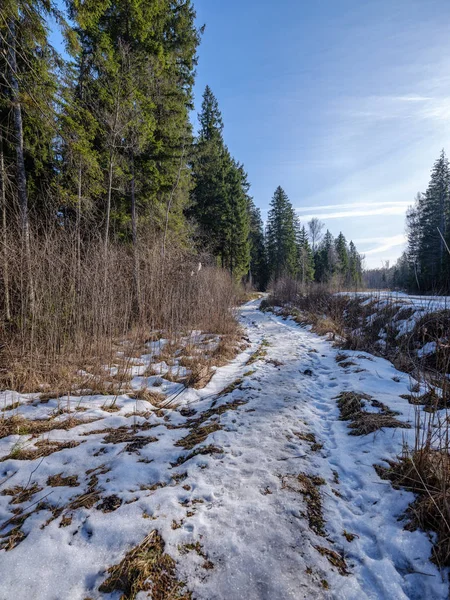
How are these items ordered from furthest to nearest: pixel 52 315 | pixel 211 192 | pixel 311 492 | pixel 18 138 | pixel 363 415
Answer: pixel 211 192
pixel 18 138
pixel 52 315
pixel 363 415
pixel 311 492

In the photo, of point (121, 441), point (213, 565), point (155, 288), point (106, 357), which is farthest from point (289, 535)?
point (155, 288)

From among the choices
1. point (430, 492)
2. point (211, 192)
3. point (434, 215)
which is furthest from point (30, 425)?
point (434, 215)

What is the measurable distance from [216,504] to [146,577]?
2.01ft

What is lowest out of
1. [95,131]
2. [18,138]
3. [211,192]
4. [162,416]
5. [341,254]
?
[162,416]

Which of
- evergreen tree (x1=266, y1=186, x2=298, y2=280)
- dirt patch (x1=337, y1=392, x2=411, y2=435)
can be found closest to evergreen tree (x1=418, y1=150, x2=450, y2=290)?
evergreen tree (x1=266, y1=186, x2=298, y2=280)

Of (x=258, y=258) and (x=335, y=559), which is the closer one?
(x=335, y=559)

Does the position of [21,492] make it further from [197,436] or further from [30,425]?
[197,436]

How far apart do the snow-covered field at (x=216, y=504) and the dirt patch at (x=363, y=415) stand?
4.2 inches

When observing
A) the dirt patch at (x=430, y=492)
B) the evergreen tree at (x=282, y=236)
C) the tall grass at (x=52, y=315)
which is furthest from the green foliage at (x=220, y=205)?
the dirt patch at (x=430, y=492)

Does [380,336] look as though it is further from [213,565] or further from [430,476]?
[213,565]

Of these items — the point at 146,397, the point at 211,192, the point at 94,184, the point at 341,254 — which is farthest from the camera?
the point at 341,254

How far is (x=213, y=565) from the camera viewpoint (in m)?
1.40

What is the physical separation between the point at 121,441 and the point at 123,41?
1139cm

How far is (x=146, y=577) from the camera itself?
131 centimetres
